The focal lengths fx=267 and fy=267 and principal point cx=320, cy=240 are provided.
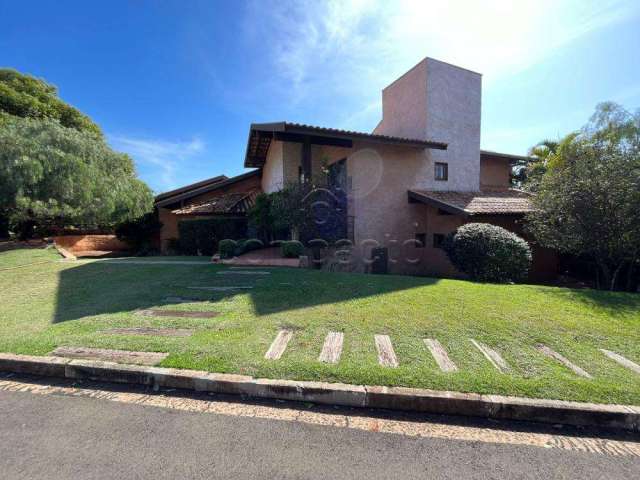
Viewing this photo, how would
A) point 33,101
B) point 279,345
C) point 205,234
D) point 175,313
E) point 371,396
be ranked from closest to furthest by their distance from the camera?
point 371,396 < point 279,345 < point 175,313 < point 205,234 < point 33,101

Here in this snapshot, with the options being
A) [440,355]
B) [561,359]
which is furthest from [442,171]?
[440,355]

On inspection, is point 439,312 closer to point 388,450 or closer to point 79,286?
point 388,450

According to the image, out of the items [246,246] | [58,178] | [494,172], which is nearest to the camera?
[58,178]

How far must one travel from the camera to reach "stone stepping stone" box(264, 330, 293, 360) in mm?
3168

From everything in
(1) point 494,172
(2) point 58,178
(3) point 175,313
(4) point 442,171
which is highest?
(1) point 494,172

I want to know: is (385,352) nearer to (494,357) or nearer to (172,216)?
(494,357)

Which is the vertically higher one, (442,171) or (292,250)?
(442,171)

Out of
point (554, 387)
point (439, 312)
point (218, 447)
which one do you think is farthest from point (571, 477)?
point (439, 312)

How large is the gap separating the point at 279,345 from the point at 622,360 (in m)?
4.13

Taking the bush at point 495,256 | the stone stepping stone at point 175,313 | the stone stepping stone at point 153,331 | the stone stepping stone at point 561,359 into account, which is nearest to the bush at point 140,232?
the stone stepping stone at point 175,313

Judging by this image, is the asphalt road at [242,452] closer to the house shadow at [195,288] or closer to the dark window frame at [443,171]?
the house shadow at [195,288]

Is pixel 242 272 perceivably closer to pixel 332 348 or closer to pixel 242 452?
pixel 332 348

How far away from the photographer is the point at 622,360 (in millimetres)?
3172

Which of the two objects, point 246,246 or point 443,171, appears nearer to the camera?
point 246,246
